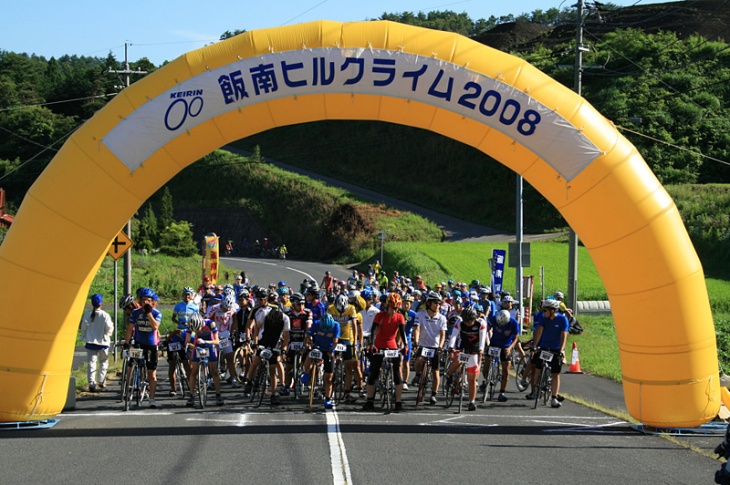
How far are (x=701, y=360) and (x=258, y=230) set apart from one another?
66631 mm

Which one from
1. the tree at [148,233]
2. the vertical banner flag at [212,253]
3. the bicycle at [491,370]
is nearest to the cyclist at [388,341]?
the bicycle at [491,370]

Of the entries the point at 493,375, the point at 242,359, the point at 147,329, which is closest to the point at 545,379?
the point at 493,375

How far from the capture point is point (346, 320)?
14.1 m

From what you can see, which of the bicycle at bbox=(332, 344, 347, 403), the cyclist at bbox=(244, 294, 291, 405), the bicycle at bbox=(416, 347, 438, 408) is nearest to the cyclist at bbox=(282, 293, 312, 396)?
the cyclist at bbox=(244, 294, 291, 405)

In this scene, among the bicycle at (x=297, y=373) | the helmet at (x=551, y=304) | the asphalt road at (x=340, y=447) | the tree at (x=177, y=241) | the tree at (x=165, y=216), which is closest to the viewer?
the asphalt road at (x=340, y=447)

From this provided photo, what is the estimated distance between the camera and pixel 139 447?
411 inches

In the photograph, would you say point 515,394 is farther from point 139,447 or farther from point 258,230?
point 258,230

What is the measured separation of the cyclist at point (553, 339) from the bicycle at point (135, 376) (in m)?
6.64

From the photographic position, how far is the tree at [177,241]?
60.1 m

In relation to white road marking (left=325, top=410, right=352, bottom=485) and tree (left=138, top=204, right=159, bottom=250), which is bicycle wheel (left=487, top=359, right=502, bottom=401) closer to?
white road marking (left=325, top=410, right=352, bottom=485)

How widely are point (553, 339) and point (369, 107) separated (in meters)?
5.21

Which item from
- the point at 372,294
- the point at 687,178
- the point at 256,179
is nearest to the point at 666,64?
the point at 687,178

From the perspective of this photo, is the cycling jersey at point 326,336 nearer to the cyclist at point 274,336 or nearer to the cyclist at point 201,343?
the cyclist at point 274,336

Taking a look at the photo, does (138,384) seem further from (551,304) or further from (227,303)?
(551,304)
